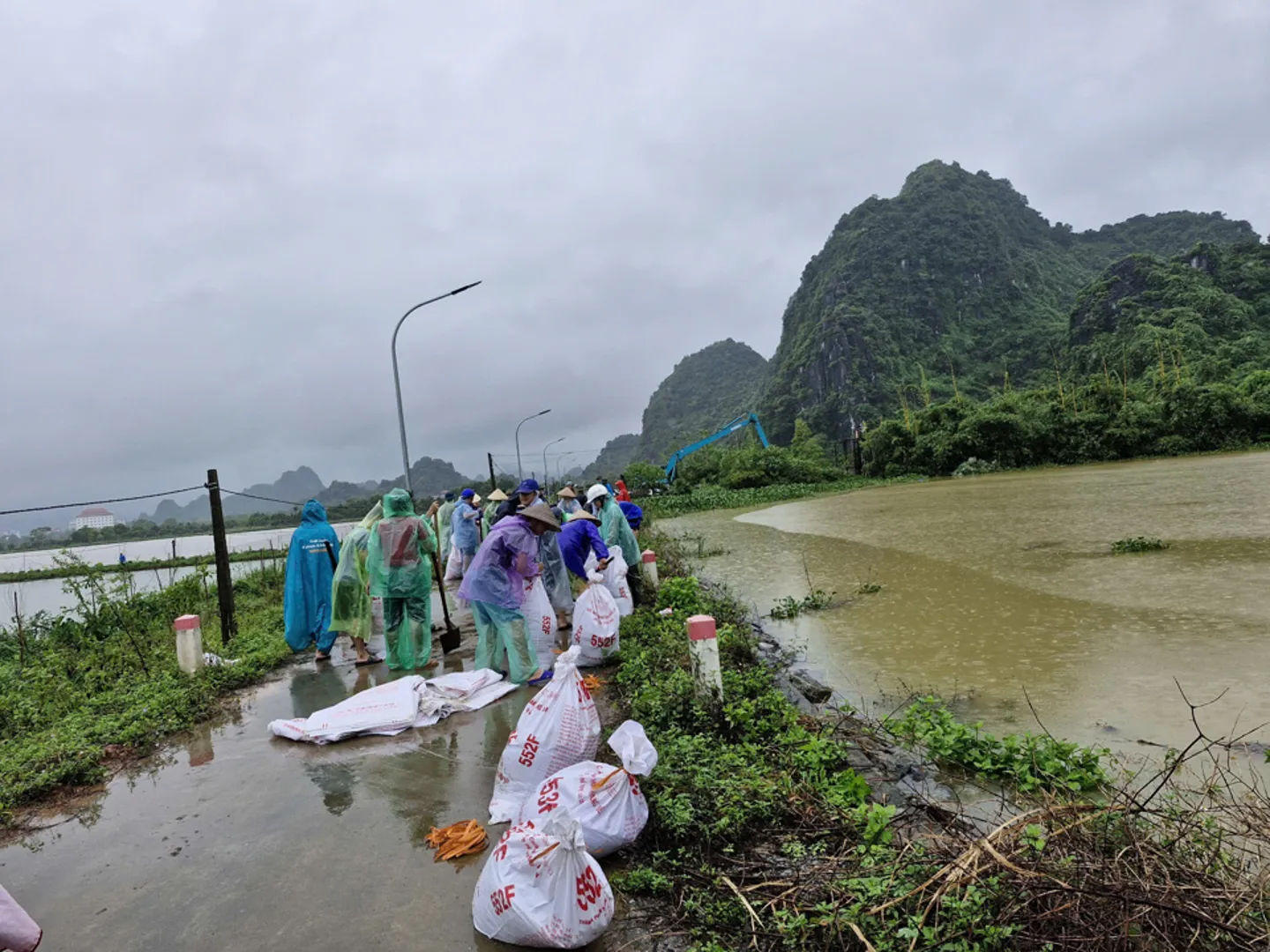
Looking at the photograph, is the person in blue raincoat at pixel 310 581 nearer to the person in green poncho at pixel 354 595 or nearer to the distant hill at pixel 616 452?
the person in green poncho at pixel 354 595

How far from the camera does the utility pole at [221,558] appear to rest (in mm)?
7922

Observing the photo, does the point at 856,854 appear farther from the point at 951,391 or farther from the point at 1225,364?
the point at 951,391

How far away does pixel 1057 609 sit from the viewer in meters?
7.72

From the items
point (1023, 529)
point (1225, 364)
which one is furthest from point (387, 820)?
point (1225, 364)

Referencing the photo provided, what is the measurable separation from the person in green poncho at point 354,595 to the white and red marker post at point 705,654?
3989mm

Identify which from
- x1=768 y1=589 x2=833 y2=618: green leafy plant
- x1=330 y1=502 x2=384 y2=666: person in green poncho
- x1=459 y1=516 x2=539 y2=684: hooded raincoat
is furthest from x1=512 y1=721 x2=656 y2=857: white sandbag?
x1=768 y1=589 x2=833 y2=618: green leafy plant

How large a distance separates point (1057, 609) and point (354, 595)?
7.48 metres

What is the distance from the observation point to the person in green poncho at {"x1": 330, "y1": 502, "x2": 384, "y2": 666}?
716 cm

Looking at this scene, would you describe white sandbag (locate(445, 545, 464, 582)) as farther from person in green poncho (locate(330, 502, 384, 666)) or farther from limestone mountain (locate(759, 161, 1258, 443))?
limestone mountain (locate(759, 161, 1258, 443))

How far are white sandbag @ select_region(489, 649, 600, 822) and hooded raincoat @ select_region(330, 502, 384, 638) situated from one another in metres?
4.12

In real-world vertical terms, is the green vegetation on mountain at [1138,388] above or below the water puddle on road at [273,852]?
Result: above

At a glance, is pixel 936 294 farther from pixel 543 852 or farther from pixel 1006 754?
pixel 543 852

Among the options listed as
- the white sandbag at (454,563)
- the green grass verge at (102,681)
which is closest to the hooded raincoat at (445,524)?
the white sandbag at (454,563)

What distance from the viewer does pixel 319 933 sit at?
266cm
